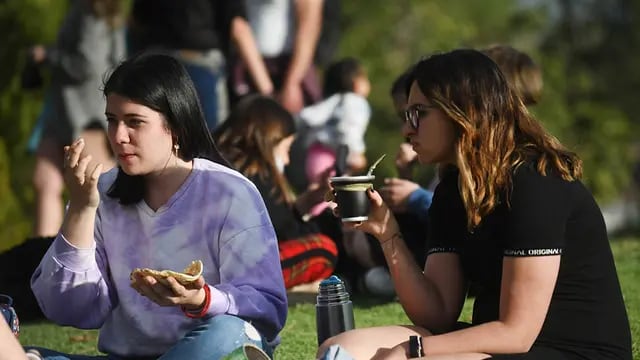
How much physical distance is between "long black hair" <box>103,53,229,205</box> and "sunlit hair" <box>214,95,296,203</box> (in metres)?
2.02

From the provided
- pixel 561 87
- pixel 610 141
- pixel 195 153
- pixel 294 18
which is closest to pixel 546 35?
pixel 561 87

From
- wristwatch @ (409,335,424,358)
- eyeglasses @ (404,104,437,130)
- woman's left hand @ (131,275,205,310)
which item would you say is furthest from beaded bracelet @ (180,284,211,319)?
eyeglasses @ (404,104,437,130)

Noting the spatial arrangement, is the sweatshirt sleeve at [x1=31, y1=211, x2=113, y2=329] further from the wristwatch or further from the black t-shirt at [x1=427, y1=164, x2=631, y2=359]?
the black t-shirt at [x1=427, y1=164, x2=631, y2=359]

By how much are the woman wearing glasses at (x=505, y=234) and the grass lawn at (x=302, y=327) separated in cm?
107

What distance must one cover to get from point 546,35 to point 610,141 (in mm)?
7170

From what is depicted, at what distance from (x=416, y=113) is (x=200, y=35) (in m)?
4.03

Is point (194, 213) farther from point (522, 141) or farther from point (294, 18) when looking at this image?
point (294, 18)

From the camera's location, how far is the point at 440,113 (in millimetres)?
3412

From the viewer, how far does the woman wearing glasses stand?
322 centimetres

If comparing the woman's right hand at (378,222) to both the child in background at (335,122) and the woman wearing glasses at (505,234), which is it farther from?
the child in background at (335,122)

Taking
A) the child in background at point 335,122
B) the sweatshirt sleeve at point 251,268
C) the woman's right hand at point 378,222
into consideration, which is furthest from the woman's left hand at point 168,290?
the child in background at point 335,122

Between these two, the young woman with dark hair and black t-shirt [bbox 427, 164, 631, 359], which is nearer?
black t-shirt [bbox 427, 164, 631, 359]

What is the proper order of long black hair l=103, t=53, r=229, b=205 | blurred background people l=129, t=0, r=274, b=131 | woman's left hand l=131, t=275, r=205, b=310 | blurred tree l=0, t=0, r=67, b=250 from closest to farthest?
woman's left hand l=131, t=275, r=205, b=310
long black hair l=103, t=53, r=229, b=205
blurred background people l=129, t=0, r=274, b=131
blurred tree l=0, t=0, r=67, b=250

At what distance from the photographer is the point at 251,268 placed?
351 centimetres
